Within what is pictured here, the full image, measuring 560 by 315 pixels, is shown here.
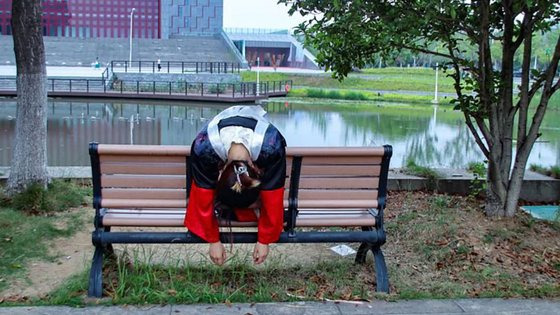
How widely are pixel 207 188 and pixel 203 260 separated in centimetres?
102

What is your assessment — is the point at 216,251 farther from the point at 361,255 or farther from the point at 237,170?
the point at 361,255

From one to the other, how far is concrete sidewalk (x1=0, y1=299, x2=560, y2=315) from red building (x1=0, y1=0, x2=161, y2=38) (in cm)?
7385

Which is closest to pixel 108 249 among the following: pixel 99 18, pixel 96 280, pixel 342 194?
pixel 96 280

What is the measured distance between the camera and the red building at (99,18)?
7250 cm

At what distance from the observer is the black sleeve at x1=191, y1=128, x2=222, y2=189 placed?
3.54 meters

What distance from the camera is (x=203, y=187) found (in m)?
3.56

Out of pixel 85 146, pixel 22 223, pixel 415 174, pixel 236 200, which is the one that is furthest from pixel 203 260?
pixel 85 146

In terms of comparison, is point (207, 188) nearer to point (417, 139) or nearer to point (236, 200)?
point (236, 200)

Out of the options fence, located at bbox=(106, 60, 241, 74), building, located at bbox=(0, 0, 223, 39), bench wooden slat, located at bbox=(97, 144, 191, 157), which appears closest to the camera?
bench wooden slat, located at bbox=(97, 144, 191, 157)

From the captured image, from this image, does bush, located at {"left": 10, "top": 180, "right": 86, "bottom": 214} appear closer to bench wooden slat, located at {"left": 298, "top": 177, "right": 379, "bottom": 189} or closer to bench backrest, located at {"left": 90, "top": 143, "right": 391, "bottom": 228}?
bench backrest, located at {"left": 90, "top": 143, "right": 391, "bottom": 228}

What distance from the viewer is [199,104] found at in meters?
29.3

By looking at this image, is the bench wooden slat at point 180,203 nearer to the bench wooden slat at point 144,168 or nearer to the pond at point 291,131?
the bench wooden slat at point 144,168

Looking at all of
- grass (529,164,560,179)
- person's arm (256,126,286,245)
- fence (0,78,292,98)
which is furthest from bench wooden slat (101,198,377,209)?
fence (0,78,292,98)

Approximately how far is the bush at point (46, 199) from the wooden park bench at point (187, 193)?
74.5 inches
